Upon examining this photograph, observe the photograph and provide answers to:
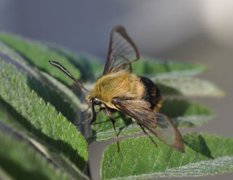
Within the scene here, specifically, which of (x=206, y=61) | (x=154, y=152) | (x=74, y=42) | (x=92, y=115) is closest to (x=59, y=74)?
(x=92, y=115)

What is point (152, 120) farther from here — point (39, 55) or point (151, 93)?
point (39, 55)

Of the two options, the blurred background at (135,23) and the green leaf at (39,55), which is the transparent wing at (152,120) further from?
the blurred background at (135,23)

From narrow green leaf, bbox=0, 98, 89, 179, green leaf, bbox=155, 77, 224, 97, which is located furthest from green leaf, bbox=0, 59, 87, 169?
green leaf, bbox=155, 77, 224, 97

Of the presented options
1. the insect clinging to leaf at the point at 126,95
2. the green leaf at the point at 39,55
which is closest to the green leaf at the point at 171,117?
the insect clinging to leaf at the point at 126,95

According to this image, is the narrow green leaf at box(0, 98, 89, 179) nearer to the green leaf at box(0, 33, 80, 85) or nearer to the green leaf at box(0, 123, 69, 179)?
the green leaf at box(0, 123, 69, 179)

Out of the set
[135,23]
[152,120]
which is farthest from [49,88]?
[135,23]
